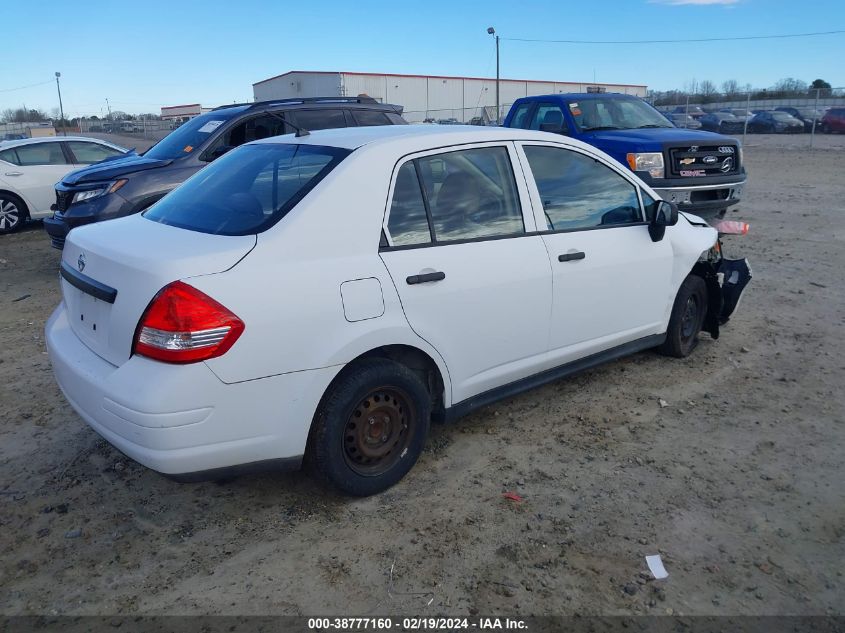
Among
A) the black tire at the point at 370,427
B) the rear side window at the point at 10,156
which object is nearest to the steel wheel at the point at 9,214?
the rear side window at the point at 10,156

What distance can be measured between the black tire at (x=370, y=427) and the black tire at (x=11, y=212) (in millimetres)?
10794

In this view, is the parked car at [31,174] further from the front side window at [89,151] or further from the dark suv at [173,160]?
the dark suv at [173,160]

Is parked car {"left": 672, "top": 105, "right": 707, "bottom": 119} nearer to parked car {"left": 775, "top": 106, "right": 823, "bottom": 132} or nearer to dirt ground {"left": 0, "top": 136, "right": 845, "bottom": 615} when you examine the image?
parked car {"left": 775, "top": 106, "right": 823, "bottom": 132}

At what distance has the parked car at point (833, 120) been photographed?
32.2 m

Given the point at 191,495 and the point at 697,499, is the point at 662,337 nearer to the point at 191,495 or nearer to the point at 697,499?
the point at 697,499

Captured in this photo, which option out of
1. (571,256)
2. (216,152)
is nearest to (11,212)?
(216,152)

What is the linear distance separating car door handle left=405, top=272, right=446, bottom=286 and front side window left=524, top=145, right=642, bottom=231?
0.94 metres

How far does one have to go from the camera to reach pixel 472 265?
3.65 metres

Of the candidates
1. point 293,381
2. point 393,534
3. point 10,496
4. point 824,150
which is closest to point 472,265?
point 293,381

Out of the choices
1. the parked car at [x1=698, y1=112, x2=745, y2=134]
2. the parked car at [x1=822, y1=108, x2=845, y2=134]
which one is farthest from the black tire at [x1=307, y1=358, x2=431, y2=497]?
the parked car at [x1=698, y1=112, x2=745, y2=134]

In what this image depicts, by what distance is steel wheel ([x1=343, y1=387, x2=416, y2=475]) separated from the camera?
133 inches

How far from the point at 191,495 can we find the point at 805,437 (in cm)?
348

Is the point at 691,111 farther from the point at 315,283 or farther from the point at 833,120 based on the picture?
the point at 315,283

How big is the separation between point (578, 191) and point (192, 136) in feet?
18.2
